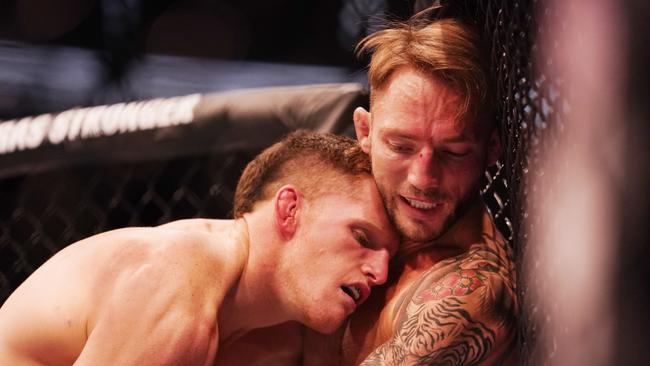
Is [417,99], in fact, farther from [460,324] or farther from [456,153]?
[460,324]

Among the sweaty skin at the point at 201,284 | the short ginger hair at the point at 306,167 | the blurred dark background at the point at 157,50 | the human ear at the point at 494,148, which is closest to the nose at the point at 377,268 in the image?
the sweaty skin at the point at 201,284

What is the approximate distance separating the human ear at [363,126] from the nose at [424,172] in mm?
150

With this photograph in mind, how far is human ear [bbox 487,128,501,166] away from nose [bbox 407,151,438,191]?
9cm

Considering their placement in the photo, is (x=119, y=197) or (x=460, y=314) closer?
(x=460, y=314)

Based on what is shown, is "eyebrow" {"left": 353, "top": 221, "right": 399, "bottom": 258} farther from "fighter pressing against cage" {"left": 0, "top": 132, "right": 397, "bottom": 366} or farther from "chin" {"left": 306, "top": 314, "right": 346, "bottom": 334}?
"chin" {"left": 306, "top": 314, "right": 346, "bottom": 334}

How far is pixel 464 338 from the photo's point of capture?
116cm

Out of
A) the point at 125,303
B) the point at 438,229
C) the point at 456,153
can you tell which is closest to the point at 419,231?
the point at 438,229

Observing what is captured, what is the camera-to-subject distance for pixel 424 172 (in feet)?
4.00

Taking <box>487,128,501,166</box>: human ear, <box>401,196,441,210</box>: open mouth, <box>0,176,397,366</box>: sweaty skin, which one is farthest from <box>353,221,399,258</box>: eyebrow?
<box>487,128,501,166</box>: human ear

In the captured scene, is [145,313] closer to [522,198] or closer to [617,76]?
[522,198]

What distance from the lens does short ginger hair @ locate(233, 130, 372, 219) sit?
140 centimetres

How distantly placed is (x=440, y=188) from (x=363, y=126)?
197mm

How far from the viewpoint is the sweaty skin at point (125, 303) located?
3.82 feet

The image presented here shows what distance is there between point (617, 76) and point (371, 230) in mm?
941
